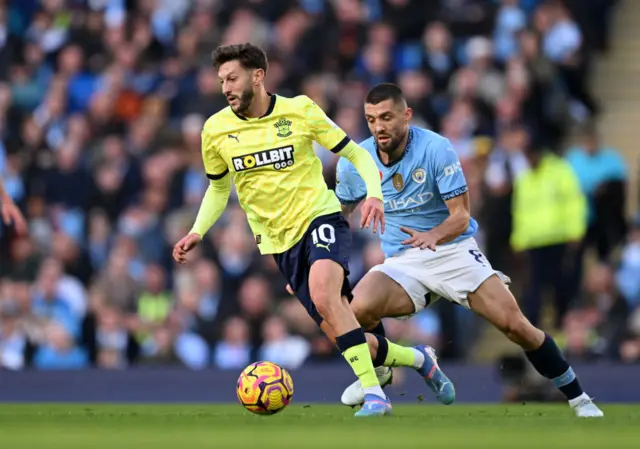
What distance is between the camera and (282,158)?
396 inches

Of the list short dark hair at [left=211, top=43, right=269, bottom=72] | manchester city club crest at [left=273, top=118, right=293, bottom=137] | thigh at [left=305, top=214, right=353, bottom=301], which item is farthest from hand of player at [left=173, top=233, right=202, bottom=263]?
short dark hair at [left=211, top=43, right=269, bottom=72]

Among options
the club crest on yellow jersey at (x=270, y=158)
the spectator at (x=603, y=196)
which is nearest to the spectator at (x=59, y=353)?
the spectator at (x=603, y=196)

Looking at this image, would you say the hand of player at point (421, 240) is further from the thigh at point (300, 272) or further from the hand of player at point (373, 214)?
the thigh at point (300, 272)

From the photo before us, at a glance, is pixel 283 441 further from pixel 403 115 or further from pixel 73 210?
pixel 73 210

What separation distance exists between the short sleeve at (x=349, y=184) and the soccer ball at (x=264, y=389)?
5.00 ft

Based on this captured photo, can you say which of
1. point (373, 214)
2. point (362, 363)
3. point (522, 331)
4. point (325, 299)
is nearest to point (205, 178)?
point (522, 331)

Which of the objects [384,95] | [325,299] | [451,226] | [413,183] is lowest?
[325,299]

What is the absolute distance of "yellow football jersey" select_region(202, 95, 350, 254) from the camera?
1004cm

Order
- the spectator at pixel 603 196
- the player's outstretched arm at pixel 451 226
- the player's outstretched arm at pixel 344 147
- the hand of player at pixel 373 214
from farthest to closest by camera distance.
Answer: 1. the spectator at pixel 603 196
2. the player's outstretched arm at pixel 451 226
3. the player's outstretched arm at pixel 344 147
4. the hand of player at pixel 373 214

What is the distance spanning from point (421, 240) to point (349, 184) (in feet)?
3.16

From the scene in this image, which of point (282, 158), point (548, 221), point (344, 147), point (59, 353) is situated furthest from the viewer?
point (59, 353)

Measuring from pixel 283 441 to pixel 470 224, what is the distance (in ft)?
12.0

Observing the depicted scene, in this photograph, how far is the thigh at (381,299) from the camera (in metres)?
10.6

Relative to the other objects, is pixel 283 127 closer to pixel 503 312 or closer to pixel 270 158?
pixel 270 158
